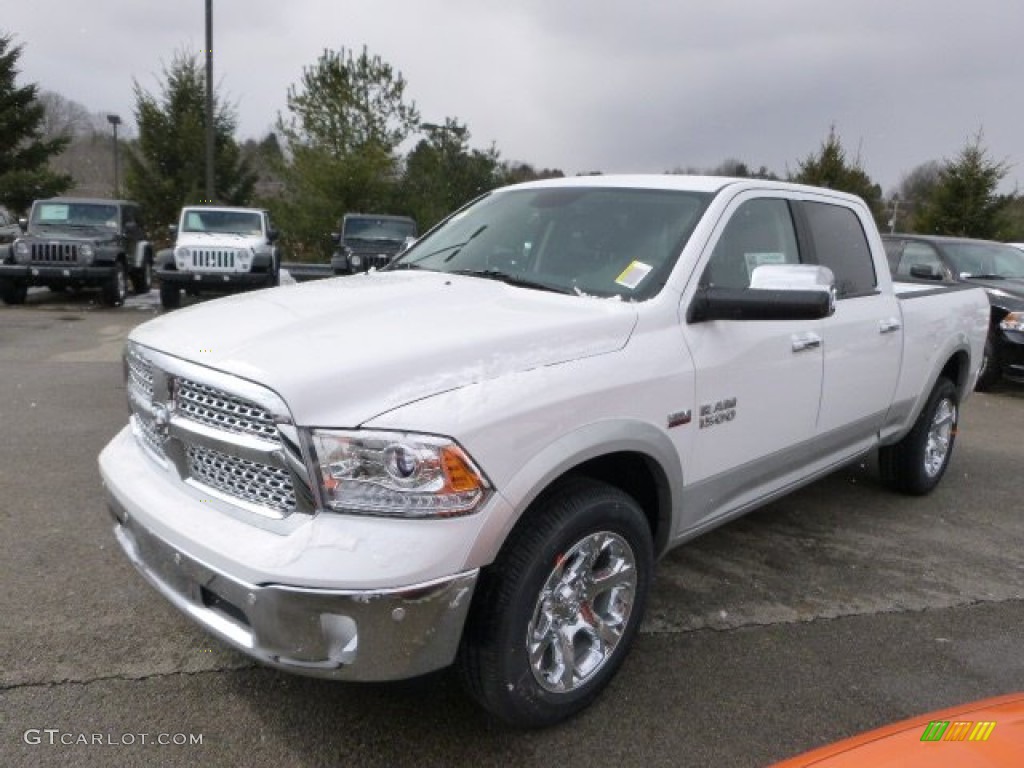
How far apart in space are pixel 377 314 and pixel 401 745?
1395 mm

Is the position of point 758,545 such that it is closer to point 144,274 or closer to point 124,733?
point 124,733

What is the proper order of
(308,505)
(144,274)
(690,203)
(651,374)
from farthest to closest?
1. (144,274)
2. (690,203)
3. (651,374)
4. (308,505)

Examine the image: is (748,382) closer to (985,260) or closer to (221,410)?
(221,410)

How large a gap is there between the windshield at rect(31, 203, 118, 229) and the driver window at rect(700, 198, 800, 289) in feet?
46.1

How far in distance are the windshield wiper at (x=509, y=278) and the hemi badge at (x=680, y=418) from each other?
0.65 meters

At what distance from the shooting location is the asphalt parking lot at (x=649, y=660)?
2.49 meters

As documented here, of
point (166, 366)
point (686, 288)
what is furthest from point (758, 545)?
point (166, 366)

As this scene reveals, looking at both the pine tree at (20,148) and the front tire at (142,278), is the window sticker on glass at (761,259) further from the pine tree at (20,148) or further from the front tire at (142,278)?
the pine tree at (20,148)

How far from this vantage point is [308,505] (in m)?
2.12

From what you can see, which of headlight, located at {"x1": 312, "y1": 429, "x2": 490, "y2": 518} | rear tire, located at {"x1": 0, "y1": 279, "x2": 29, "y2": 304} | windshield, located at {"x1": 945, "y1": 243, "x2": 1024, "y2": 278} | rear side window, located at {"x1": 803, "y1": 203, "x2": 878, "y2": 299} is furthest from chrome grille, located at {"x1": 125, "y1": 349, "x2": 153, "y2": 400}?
rear tire, located at {"x1": 0, "y1": 279, "x2": 29, "y2": 304}

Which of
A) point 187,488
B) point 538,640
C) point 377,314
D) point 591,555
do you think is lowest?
point 538,640

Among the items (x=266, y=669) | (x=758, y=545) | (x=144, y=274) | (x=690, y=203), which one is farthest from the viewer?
(x=144, y=274)

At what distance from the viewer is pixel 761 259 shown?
137 inches

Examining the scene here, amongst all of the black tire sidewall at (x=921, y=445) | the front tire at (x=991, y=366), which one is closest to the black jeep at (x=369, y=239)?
the front tire at (x=991, y=366)
